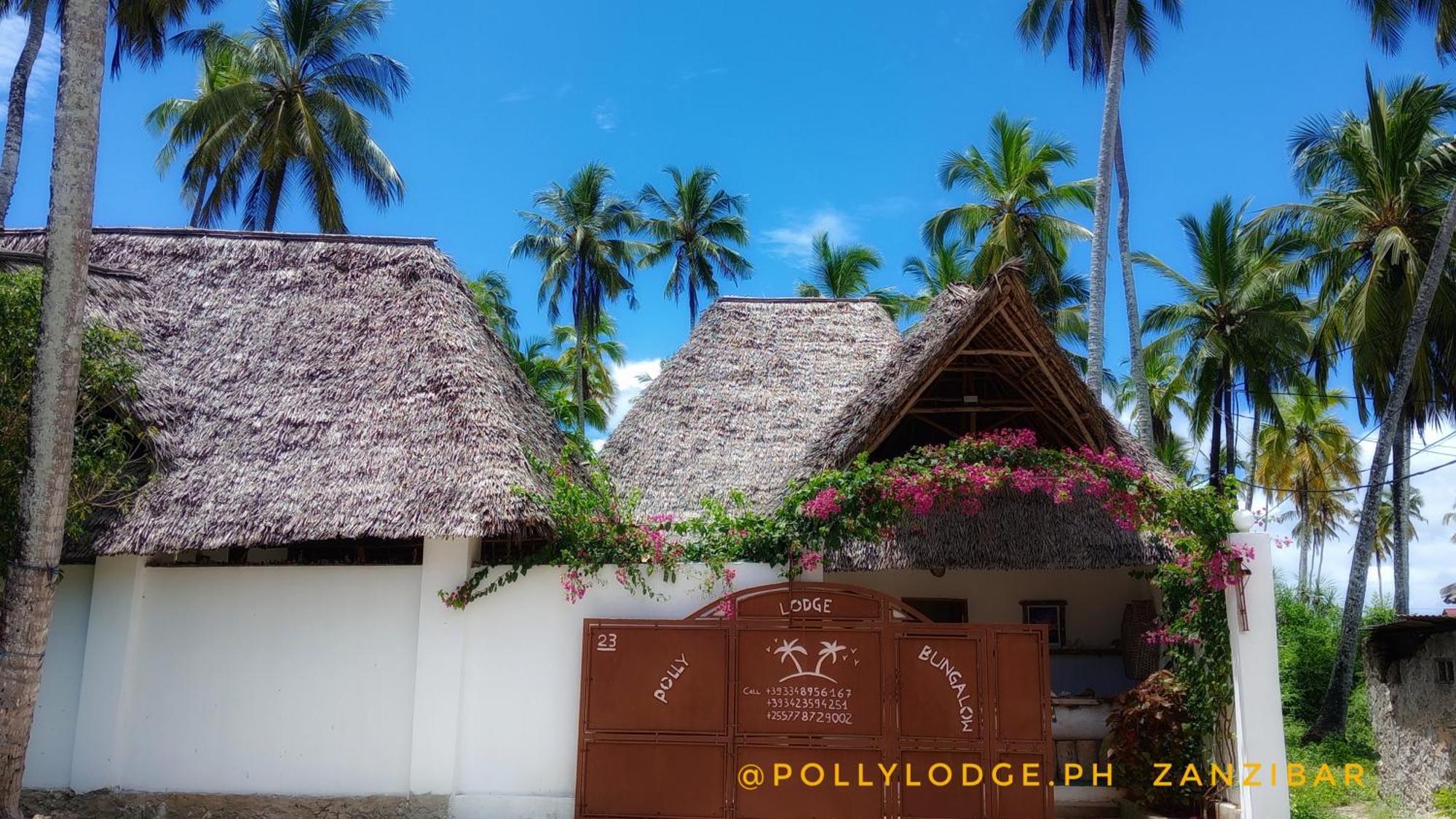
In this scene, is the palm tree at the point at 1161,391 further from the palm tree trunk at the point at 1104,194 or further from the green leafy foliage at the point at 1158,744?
the green leafy foliage at the point at 1158,744

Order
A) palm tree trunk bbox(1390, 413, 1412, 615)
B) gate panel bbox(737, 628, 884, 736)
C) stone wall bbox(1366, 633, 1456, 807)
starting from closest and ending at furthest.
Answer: gate panel bbox(737, 628, 884, 736) < stone wall bbox(1366, 633, 1456, 807) < palm tree trunk bbox(1390, 413, 1412, 615)

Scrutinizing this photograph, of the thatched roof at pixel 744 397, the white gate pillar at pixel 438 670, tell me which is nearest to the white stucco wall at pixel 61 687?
the white gate pillar at pixel 438 670

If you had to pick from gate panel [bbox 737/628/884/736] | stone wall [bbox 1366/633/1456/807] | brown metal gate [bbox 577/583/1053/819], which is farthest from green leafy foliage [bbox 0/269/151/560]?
stone wall [bbox 1366/633/1456/807]

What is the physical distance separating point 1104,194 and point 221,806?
52.1 feet

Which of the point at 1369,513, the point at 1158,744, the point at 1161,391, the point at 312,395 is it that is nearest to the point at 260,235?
the point at 312,395

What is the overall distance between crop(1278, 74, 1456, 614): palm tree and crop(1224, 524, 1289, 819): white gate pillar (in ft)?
41.2

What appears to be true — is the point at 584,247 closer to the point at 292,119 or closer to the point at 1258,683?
the point at 292,119

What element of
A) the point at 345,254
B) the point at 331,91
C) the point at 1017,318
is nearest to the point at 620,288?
the point at 331,91

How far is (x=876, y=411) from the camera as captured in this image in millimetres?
9180

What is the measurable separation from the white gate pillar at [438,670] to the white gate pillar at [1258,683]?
5.89 m

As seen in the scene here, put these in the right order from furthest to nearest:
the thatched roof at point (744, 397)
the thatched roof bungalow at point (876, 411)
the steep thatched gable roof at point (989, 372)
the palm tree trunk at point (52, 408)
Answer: the thatched roof at point (744, 397), the thatched roof bungalow at point (876, 411), the steep thatched gable roof at point (989, 372), the palm tree trunk at point (52, 408)

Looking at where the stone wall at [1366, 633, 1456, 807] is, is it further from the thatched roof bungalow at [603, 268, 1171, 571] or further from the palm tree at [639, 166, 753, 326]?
the palm tree at [639, 166, 753, 326]

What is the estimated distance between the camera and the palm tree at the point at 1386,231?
60.4 feet

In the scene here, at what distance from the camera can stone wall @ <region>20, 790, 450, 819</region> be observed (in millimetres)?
7984
